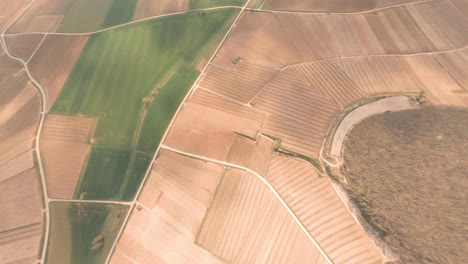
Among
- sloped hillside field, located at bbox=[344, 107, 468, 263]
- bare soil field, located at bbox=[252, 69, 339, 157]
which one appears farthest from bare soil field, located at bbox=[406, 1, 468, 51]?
bare soil field, located at bbox=[252, 69, 339, 157]

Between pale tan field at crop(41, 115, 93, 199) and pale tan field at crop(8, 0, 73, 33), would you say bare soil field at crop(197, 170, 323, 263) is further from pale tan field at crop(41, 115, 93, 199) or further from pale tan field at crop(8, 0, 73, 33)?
pale tan field at crop(8, 0, 73, 33)

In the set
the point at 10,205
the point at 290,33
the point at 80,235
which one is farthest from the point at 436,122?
the point at 10,205

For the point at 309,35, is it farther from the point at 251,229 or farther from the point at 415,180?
the point at 251,229

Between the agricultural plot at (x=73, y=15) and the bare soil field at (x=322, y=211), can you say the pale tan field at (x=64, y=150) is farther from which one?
the bare soil field at (x=322, y=211)

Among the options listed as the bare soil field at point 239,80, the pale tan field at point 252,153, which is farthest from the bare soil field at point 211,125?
the bare soil field at point 239,80

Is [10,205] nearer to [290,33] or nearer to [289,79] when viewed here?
[289,79]

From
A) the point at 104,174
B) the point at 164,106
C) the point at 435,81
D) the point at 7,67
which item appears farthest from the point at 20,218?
the point at 435,81
